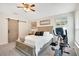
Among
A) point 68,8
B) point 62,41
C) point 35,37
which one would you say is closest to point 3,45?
point 35,37

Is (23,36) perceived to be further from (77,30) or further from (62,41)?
(77,30)

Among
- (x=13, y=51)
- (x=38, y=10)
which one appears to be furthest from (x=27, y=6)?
(x=13, y=51)

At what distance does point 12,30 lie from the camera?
177 centimetres

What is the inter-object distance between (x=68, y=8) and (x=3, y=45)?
4.31ft

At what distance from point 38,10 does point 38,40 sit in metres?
0.53

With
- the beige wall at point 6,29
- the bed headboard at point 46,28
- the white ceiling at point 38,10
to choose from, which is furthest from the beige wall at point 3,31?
the bed headboard at point 46,28

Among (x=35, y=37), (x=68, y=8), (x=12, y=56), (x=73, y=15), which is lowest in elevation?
(x=12, y=56)

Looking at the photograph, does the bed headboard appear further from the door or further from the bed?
the door

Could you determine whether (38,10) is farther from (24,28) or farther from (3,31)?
(3,31)

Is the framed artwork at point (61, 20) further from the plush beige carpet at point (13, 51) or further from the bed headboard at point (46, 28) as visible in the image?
the plush beige carpet at point (13, 51)

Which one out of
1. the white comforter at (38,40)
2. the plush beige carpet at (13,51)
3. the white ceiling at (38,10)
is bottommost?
the plush beige carpet at (13,51)

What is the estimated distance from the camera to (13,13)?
5.63ft

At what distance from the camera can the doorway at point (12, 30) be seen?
1735mm

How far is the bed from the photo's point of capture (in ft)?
5.62
